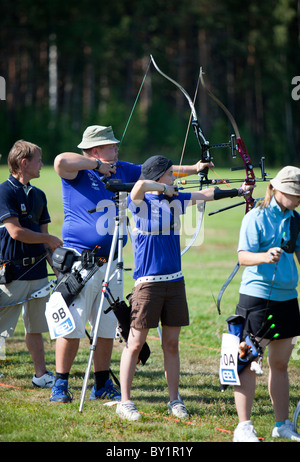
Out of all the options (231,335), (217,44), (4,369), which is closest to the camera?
(231,335)

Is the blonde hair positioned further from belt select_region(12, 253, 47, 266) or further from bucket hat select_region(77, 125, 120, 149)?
belt select_region(12, 253, 47, 266)

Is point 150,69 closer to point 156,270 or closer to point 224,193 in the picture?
point 224,193

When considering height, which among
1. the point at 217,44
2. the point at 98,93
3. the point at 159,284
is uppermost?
the point at 217,44

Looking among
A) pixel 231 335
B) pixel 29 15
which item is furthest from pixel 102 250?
pixel 29 15

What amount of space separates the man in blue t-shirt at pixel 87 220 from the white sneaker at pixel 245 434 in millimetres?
1419

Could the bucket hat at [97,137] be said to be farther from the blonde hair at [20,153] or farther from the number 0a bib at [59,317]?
the number 0a bib at [59,317]

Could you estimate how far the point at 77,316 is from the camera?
4781 mm

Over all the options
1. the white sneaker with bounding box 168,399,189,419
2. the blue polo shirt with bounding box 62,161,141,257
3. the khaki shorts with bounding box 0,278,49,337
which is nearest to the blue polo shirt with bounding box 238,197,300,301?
the white sneaker with bounding box 168,399,189,419

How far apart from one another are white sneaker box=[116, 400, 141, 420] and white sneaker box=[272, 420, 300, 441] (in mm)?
941

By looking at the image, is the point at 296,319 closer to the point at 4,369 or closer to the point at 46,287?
the point at 46,287

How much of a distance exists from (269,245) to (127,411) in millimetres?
1536

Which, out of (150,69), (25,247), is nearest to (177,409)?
(25,247)

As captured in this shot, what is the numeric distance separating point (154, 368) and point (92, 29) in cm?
3740

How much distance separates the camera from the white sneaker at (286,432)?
399 centimetres
